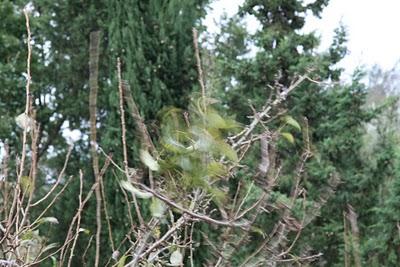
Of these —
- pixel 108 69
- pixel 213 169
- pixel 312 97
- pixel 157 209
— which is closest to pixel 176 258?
pixel 157 209

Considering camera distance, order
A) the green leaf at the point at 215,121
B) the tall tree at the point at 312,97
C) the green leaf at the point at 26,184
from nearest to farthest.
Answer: the green leaf at the point at 215,121
the green leaf at the point at 26,184
the tall tree at the point at 312,97

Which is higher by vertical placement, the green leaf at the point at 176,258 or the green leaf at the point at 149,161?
the green leaf at the point at 149,161

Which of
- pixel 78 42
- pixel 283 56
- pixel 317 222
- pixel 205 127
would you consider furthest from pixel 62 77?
pixel 205 127

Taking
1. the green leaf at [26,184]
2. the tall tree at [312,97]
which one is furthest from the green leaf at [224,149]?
the tall tree at [312,97]

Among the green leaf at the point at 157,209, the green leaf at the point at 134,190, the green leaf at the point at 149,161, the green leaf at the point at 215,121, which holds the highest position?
the green leaf at the point at 215,121

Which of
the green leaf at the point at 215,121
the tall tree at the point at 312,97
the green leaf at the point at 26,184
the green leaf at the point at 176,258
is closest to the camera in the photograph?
the green leaf at the point at 215,121

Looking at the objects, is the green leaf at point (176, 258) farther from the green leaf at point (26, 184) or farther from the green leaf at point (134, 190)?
the green leaf at point (26, 184)

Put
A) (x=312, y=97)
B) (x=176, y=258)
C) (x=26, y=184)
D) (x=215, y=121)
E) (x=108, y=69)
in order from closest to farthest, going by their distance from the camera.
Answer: (x=215, y=121) < (x=176, y=258) < (x=26, y=184) < (x=312, y=97) < (x=108, y=69)

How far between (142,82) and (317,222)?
2.98 m

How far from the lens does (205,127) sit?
105 cm

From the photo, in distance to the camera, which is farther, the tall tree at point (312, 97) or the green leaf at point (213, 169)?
the tall tree at point (312, 97)

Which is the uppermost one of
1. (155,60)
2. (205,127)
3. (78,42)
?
(78,42)

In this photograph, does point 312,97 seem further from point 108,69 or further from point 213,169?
point 213,169

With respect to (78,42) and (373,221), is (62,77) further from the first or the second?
(373,221)
